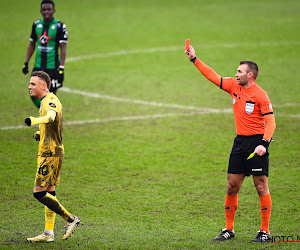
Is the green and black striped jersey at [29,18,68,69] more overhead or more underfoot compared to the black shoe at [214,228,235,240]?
more overhead

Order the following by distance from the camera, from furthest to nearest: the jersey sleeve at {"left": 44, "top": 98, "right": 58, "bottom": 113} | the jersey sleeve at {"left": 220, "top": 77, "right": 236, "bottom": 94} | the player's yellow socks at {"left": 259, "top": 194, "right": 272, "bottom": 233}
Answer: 1. the jersey sleeve at {"left": 220, "top": 77, "right": 236, "bottom": 94}
2. the player's yellow socks at {"left": 259, "top": 194, "right": 272, "bottom": 233}
3. the jersey sleeve at {"left": 44, "top": 98, "right": 58, "bottom": 113}

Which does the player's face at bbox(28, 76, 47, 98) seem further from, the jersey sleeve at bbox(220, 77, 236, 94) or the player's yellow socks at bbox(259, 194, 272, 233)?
the player's yellow socks at bbox(259, 194, 272, 233)

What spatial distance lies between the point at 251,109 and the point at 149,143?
18.4ft

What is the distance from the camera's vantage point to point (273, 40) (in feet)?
87.0

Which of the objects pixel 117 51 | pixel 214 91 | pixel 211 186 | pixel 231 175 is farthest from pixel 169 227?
pixel 117 51

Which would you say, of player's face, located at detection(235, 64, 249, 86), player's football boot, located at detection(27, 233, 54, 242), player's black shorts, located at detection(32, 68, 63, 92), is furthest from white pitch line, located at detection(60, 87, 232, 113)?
player's football boot, located at detection(27, 233, 54, 242)

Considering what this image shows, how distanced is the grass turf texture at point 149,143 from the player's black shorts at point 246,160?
3.33 feet

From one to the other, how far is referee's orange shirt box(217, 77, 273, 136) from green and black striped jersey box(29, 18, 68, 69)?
677 cm

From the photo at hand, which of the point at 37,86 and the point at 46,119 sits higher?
the point at 37,86

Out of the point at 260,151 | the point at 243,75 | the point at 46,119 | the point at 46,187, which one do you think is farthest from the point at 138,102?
the point at 46,119

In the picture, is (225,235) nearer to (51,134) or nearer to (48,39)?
(51,134)

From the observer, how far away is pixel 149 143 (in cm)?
1374

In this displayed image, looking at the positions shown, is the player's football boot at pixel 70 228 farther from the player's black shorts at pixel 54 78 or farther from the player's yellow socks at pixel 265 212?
the player's black shorts at pixel 54 78

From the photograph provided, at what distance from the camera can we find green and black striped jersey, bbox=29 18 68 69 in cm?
1408
